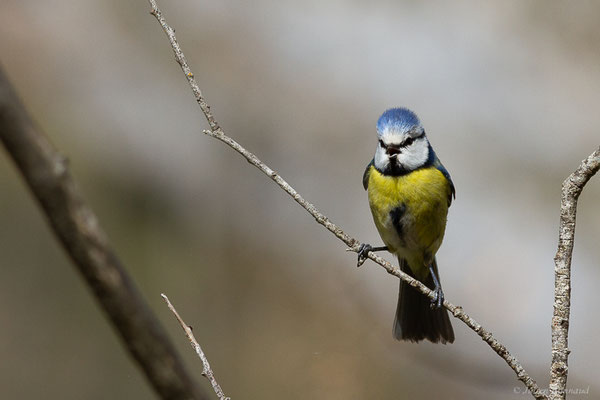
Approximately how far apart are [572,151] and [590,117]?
45 cm

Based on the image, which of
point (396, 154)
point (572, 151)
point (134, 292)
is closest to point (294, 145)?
point (572, 151)

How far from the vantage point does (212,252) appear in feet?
21.3

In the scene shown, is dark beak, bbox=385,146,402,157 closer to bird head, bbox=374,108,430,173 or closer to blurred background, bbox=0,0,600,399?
bird head, bbox=374,108,430,173

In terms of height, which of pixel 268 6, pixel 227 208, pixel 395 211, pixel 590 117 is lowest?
pixel 395 211

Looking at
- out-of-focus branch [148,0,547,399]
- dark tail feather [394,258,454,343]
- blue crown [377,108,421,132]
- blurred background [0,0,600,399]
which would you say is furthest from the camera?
blurred background [0,0,600,399]

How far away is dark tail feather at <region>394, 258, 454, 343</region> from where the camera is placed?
3.94 meters

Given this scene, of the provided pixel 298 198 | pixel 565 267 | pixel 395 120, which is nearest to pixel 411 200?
pixel 395 120

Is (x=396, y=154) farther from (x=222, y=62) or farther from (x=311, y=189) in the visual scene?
(x=222, y=62)

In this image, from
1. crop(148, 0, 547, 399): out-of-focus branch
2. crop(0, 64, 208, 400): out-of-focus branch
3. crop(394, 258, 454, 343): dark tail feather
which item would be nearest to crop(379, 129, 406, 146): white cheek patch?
crop(394, 258, 454, 343): dark tail feather

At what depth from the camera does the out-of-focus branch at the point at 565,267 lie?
2.08m

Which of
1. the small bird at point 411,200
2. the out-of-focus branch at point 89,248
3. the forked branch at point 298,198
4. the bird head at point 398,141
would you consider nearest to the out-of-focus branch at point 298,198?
the forked branch at point 298,198

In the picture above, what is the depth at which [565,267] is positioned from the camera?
211cm

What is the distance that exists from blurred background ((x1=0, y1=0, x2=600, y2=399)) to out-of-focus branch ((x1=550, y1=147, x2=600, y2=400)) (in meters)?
3.29

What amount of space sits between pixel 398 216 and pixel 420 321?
0.61 m
